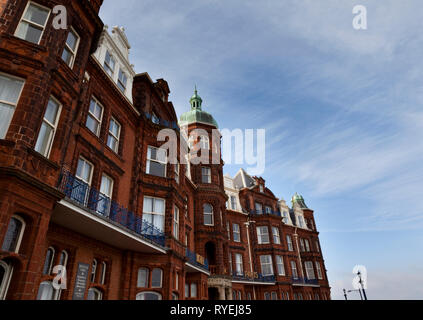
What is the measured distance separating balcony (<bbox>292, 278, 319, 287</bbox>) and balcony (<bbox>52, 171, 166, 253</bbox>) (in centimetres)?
2758

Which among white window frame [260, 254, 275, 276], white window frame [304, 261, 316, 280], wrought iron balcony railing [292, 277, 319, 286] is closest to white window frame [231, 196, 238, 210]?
white window frame [260, 254, 275, 276]

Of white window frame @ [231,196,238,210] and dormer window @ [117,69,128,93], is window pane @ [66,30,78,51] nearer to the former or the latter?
dormer window @ [117,69,128,93]

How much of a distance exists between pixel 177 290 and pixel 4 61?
1423 cm

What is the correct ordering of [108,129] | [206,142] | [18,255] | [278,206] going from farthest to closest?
[278,206]
[206,142]
[108,129]
[18,255]

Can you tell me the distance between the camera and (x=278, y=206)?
42.7 metres

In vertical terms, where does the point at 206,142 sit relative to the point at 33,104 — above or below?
above

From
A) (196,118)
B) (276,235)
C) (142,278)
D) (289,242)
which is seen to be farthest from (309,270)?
(142,278)

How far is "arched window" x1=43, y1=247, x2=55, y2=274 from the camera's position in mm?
9602

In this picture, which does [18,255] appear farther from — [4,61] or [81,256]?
[4,61]

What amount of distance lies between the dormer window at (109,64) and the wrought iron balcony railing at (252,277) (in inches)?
965

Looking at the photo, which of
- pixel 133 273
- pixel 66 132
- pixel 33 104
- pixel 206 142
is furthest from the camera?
pixel 206 142

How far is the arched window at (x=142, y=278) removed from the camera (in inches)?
552
